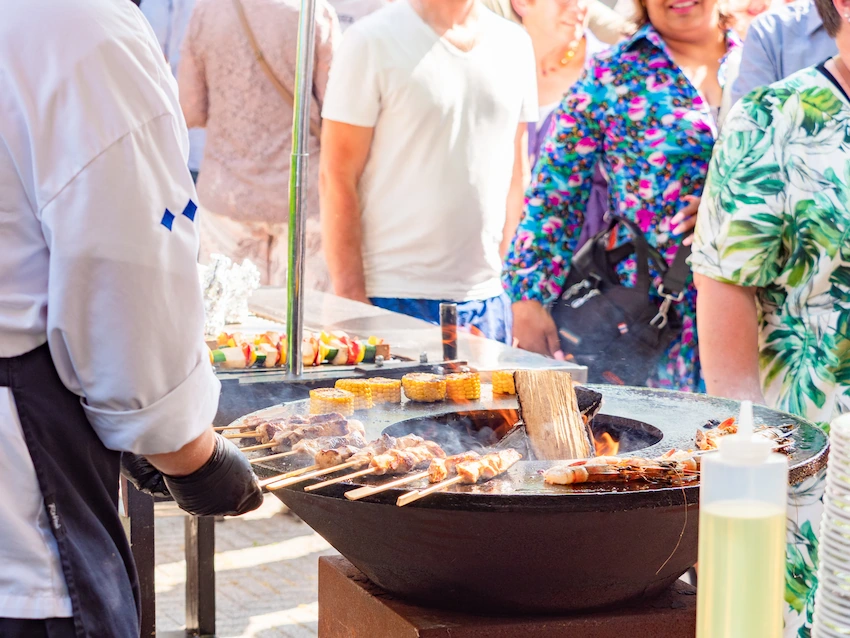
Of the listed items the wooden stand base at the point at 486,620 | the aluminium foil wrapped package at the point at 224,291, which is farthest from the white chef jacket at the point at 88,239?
the aluminium foil wrapped package at the point at 224,291

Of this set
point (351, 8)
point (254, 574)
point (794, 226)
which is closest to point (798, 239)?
point (794, 226)

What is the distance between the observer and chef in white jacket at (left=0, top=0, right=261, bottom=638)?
1323 mm

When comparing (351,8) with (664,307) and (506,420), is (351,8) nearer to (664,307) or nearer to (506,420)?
(664,307)

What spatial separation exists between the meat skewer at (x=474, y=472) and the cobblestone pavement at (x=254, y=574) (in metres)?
2.29

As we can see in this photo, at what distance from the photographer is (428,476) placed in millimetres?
1737

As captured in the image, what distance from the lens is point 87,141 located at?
1.32 meters

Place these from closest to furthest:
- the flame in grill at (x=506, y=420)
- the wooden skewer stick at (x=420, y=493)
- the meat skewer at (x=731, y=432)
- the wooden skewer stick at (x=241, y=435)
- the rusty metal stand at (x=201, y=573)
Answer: the wooden skewer stick at (x=420, y=493)
the meat skewer at (x=731, y=432)
the wooden skewer stick at (x=241, y=435)
the flame in grill at (x=506, y=420)
the rusty metal stand at (x=201, y=573)

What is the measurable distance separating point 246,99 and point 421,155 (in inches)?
44.5

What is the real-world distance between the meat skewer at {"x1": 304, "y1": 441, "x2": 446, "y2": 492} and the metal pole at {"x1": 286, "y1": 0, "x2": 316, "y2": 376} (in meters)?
0.85

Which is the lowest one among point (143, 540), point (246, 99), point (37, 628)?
point (143, 540)

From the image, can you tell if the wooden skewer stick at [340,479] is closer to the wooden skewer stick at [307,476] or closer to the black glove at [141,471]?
the wooden skewer stick at [307,476]

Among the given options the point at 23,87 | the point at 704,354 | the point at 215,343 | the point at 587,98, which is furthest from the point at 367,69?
the point at 23,87

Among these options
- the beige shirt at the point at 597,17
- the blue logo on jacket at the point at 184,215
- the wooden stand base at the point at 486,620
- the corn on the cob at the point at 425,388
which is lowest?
the wooden stand base at the point at 486,620

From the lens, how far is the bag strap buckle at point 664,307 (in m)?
3.42
